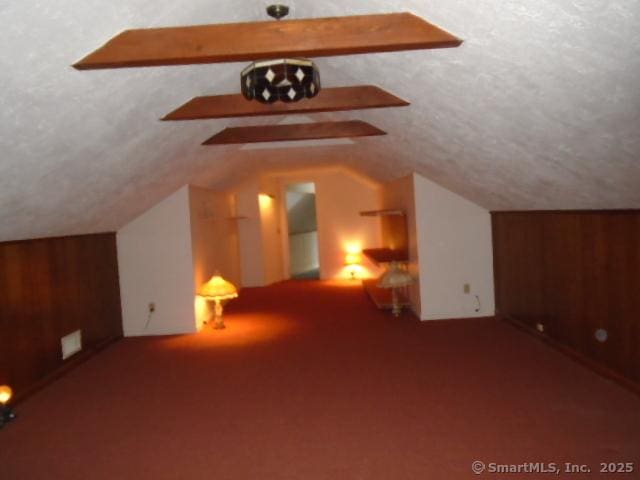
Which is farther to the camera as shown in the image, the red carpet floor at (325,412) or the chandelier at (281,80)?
the red carpet floor at (325,412)

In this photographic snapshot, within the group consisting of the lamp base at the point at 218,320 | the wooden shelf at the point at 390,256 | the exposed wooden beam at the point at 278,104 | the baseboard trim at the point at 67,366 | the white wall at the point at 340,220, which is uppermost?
the exposed wooden beam at the point at 278,104

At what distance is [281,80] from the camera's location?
252 cm

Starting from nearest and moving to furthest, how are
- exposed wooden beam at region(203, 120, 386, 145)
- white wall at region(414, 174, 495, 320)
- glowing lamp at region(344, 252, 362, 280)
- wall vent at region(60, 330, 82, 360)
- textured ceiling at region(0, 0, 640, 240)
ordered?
textured ceiling at region(0, 0, 640, 240) → wall vent at region(60, 330, 82, 360) → exposed wooden beam at region(203, 120, 386, 145) → white wall at region(414, 174, 495, 320) → glowing lamp at region(344, 252, 362, 280)

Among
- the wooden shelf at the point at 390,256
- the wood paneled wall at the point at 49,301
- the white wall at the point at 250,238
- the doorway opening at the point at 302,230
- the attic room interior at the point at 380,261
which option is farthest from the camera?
the doorway opening at the point at 302,230

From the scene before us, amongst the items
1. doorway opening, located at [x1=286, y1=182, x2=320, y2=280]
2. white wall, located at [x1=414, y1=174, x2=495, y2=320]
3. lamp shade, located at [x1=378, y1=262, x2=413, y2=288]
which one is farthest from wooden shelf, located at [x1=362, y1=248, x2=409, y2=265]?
doorway opening, located at [x1=286, y1=182, x2=320, y2=280]

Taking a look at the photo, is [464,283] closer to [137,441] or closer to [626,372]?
[626,372]

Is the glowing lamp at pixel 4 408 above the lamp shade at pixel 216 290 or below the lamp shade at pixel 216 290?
below

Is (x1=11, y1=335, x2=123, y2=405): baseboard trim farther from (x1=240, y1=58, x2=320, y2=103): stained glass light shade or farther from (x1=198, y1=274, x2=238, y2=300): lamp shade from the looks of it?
(x1=240, y1=58, x2=320, y2=103): stained glass light shade

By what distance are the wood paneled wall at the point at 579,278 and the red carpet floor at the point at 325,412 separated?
0.81ft

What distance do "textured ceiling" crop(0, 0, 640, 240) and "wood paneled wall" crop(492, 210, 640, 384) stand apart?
227mm

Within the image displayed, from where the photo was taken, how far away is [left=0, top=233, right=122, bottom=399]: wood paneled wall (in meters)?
3.92

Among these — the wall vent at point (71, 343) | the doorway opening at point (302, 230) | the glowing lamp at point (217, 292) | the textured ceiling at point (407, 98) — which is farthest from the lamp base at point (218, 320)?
the doorway opening at point (302, 230)

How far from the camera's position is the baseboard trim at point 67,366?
13.1ft

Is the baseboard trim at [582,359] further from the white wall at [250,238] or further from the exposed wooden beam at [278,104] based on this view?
the white wall at [250,238]
